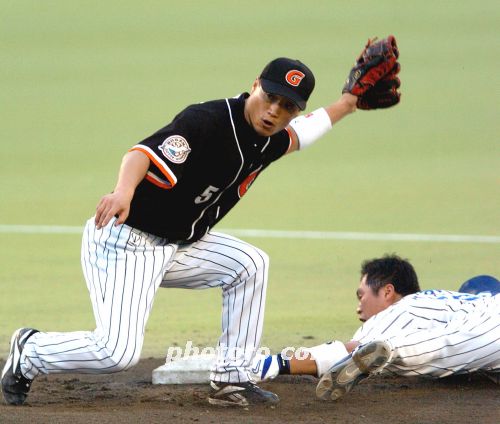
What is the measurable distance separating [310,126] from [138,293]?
47.2 inches

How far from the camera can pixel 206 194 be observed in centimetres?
484

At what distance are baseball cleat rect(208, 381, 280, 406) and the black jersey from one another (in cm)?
72

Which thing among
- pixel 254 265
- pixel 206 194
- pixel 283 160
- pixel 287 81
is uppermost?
pixel 283 160

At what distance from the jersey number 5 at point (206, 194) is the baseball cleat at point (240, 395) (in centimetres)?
86

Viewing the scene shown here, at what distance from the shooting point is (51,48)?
42.6 ft

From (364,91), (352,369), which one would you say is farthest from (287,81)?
(352,369)

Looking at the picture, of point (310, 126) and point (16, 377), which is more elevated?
point (310, 126)

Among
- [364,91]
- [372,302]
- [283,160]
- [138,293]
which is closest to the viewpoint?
[138,293]

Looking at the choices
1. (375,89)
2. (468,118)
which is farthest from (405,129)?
(375,89)

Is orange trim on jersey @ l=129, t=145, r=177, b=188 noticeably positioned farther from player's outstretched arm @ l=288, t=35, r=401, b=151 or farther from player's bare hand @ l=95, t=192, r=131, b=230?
player's outstretched arm @ l=288, t=35, r=401, b=151

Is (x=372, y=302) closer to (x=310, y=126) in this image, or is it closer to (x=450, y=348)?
(x=450, y=348)

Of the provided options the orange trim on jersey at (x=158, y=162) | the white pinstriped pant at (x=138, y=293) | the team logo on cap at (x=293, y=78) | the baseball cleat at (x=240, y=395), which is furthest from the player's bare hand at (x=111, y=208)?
the baseball cleat at (x=240, y=395)

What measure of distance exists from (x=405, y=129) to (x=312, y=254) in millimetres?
3328

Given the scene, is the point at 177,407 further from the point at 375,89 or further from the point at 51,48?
the point at 51,48
